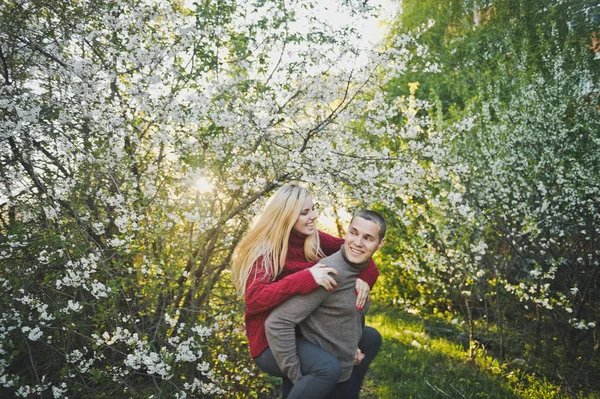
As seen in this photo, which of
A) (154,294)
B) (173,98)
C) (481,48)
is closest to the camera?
(154,294)

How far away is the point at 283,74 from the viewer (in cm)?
387

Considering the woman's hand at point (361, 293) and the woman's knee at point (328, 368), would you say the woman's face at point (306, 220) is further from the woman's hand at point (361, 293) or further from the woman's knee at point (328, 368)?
the woman's knee at point (328, 368)

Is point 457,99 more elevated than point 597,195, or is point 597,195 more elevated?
point 457,99

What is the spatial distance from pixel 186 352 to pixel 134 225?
1.01m

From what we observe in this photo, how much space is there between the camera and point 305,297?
7.07 ft

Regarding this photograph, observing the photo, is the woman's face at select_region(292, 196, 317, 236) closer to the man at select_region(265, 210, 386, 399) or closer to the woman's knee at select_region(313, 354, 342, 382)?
the man at select_region(265, 210, 386, 399)

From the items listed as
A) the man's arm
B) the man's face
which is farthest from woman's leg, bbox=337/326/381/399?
the man's face

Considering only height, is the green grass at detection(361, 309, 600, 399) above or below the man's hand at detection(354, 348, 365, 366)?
below

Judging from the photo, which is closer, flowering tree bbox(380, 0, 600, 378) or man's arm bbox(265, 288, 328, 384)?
man's arm bbox(265, 288, 328, 384)

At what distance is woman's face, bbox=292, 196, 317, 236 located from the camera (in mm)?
2500

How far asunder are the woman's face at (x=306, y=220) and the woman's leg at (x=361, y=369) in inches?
32.6

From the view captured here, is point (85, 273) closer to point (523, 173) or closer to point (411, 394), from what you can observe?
point (411, 394)

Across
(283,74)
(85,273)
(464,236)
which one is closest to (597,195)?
(464,236)

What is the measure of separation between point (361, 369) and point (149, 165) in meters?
2.49
